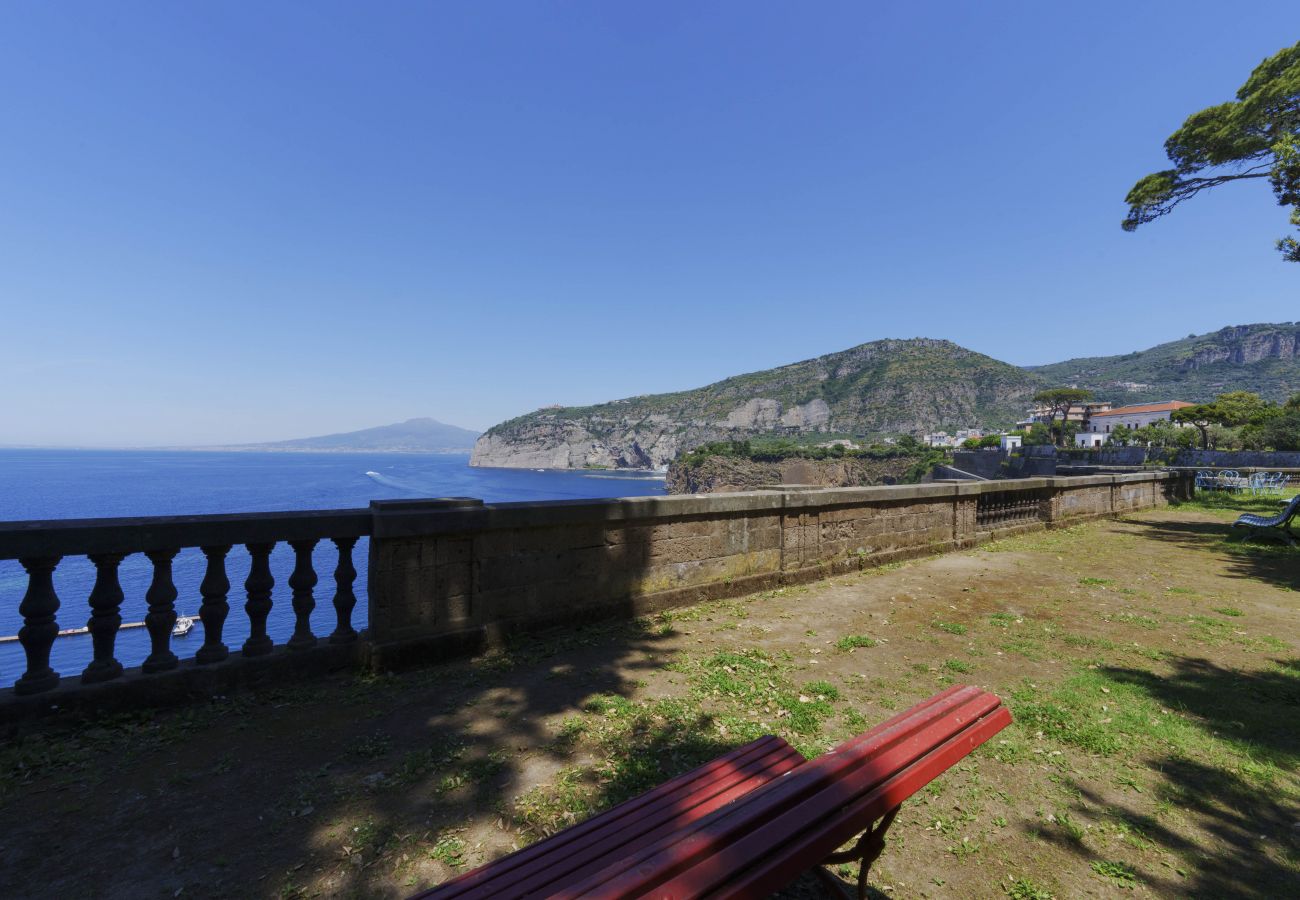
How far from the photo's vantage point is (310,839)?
2441 millimetres

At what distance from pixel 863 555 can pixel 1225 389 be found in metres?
221

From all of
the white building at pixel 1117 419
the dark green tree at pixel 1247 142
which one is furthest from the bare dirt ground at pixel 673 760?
the white building at pixel 1117 419

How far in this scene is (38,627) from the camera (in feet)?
10.8

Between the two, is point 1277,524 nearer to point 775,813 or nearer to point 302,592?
point 775,813

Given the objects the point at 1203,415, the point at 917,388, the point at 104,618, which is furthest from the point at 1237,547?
the point at 917,388

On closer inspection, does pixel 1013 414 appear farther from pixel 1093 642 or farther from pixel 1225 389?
pixel 1093 642

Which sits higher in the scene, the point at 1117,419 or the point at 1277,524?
the point at 1117,419

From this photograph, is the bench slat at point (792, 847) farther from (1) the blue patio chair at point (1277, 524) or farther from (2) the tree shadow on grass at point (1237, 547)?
(1) the blue patio chair at point (1277, 524)

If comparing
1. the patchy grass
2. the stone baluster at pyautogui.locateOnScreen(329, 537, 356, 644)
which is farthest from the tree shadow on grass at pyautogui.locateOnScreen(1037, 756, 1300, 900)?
the stone baluster at pyautogui.locateOnScreen(329, 537, 356, 644)

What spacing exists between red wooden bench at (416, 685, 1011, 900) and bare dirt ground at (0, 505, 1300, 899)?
2.33 feet

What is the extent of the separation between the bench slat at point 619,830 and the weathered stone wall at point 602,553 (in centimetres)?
290

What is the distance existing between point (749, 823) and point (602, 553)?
4.08 m

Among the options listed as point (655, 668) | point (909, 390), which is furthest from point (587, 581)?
point (909, 390)

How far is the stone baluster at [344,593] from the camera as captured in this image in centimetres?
421
